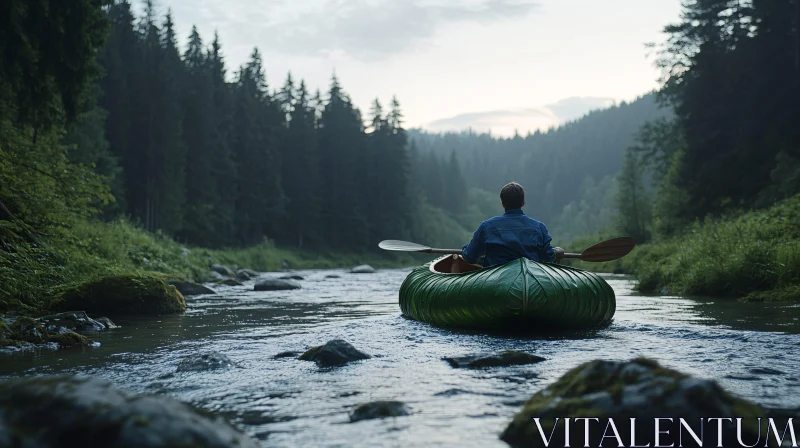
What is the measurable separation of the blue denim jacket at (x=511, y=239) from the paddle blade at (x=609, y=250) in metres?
1.67

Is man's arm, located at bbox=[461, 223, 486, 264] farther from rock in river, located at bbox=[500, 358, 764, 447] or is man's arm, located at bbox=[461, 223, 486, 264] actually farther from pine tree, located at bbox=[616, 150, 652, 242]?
pine tree, located at bbox=[616, 150, 652, 242]

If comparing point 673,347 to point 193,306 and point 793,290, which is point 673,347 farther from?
point 193,306

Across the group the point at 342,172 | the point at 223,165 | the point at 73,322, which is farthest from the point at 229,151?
the point at 73,322

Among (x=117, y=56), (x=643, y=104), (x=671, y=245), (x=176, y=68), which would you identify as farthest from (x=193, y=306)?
(x=643, y=104)

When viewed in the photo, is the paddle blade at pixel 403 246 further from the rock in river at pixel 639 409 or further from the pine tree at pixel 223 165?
the pine tree at pixel 223 165

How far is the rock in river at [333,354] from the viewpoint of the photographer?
187 inches

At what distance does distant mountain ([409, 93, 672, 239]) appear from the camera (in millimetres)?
141250

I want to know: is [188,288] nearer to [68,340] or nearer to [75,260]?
[75,260]

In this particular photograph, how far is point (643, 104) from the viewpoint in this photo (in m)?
176

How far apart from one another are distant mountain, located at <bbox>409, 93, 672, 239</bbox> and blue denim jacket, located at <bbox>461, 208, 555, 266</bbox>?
123261mm

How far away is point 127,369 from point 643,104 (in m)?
186

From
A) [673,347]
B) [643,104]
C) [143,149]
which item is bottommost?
[673,347]

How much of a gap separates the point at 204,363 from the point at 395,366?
1330 mm

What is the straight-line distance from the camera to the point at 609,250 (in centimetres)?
861
